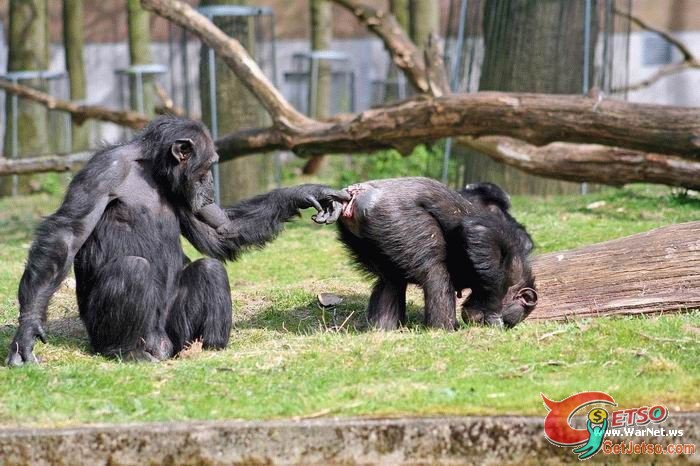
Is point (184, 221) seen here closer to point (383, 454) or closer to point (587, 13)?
point (383, 454)

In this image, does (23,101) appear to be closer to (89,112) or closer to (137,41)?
(137,41)

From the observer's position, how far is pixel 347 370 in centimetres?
536

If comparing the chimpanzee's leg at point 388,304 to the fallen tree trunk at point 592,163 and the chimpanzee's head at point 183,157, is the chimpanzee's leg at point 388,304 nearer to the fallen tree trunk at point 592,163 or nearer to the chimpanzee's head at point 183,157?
the chimpanzee's head at point 183,157

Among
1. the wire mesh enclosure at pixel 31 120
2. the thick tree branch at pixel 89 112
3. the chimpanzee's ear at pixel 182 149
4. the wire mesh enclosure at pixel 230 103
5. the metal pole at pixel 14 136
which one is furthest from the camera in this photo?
the metal pole at pixel 14 136

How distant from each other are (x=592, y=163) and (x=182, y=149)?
20.2 feet

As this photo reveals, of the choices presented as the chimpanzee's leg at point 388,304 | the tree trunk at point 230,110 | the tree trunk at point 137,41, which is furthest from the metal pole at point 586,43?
the tree trunk at point 137,41

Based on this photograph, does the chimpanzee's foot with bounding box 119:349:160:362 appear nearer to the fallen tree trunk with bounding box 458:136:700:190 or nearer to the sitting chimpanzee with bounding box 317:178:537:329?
the sitting chimpanzee with bounding box 317:178:537:329

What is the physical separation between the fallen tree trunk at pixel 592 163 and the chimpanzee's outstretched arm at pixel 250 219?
5.14 metres

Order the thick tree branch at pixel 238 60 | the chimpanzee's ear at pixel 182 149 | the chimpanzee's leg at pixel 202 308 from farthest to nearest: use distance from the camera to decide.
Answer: the thick tree branch at pixel 238 60 < the chimpanzee's leg at pixel 202 308 < the chimpanzee's ear at pixel 182 149

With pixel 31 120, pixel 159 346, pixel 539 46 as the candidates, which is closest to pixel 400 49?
pixel 539 46

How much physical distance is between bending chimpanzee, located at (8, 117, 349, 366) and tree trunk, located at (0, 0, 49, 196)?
1398 cm

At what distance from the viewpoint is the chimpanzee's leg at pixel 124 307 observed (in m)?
5.97

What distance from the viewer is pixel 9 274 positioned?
9.30 metres

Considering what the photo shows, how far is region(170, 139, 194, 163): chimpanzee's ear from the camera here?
20.0 feet
